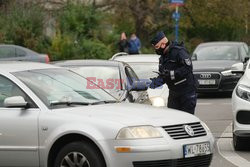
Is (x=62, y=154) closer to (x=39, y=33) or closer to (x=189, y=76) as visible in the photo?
(x=189, y=76)

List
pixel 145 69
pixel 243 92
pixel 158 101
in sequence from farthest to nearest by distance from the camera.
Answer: pixel 145 69 < pixel 158 101 < pixel 243 92

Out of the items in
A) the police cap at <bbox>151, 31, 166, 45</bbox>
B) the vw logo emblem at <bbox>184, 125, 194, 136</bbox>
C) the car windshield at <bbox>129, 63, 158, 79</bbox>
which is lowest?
the car windshield at <bbox>129, 63, 158, 79</bbox>

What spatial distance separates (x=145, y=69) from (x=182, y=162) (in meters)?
8.51

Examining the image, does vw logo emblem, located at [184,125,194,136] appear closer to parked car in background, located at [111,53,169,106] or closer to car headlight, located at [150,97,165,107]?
car headlight, located at [150,97,165,107]

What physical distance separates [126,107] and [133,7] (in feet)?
114

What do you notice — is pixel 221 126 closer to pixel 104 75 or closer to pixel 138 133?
pixel 104 75

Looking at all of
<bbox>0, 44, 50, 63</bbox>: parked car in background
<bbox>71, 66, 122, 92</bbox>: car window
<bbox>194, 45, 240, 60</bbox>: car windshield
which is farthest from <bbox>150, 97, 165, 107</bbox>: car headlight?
<bbox>0, 44, 50, 63</bbox>: parked car in background

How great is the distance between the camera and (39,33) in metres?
37.5

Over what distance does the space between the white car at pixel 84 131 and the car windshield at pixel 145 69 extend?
7508mm

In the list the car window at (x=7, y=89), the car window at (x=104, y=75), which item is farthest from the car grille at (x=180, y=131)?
the car window at (x=104, y=75)

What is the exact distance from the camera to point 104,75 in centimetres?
1379

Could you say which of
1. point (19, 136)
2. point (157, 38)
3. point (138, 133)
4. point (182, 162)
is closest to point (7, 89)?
point (19, 136)

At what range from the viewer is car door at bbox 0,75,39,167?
871cm

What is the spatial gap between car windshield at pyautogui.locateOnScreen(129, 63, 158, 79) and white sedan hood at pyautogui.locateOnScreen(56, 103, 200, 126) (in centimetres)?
757
